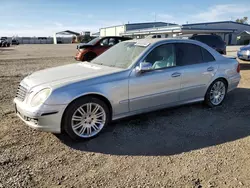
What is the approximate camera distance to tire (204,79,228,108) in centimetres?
527

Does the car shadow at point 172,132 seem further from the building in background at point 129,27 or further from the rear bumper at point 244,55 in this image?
A: the building in background at point 129,27

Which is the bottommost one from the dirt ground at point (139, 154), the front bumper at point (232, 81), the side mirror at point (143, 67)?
the dirt ground at point (139, 154)

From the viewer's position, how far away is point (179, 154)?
3428mm

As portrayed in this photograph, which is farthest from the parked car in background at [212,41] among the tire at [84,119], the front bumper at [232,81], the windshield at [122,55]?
the tire at [84,119]

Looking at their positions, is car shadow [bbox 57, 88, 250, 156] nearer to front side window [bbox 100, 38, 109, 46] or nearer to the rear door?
the rear door

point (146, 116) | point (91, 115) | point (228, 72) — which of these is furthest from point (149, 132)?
point (228, 72)

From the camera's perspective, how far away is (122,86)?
155 inches

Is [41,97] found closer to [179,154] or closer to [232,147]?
[179,154]

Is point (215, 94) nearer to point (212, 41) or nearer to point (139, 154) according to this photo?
point (139, 154)

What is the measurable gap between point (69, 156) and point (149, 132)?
1440mm

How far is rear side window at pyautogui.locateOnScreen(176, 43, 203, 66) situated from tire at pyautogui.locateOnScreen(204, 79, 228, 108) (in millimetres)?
693

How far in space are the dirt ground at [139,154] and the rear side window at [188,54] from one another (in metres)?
1.12

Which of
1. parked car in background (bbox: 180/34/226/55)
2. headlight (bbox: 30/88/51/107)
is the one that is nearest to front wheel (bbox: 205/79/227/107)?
headlight (bbox: 30/88/51/107)

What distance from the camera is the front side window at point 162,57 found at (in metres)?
4.41
